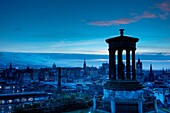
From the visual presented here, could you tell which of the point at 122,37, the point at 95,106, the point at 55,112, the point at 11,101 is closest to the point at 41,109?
the point at 55,112

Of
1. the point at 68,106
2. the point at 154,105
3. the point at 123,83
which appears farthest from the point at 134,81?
the point at 68,106

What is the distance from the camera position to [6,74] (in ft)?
575

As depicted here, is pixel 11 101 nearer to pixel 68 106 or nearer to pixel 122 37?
pixel 68 106

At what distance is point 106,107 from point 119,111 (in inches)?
49.7

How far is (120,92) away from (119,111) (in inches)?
79.2

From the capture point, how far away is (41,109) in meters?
27.1

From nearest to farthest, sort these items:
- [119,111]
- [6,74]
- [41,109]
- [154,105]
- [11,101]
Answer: [119,111] → [154,105] → [41,109] → [11,101] → [6,74]

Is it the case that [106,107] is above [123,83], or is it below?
below

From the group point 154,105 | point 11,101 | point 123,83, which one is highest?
point 123,83

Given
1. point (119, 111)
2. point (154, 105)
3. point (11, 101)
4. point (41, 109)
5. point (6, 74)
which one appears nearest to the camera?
point (119, 111)

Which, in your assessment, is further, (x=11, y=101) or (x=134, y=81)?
(x=11, y=101)

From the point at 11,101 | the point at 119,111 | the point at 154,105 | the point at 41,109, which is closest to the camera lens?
the point at 119,111

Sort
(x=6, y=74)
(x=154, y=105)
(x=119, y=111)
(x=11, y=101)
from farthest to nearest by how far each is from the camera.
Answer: (x=6, y=74)
(x=11, y=101)
(x=154, y=105)
(x=119, y=111)

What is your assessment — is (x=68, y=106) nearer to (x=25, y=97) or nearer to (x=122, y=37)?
(x=122, y=37)
